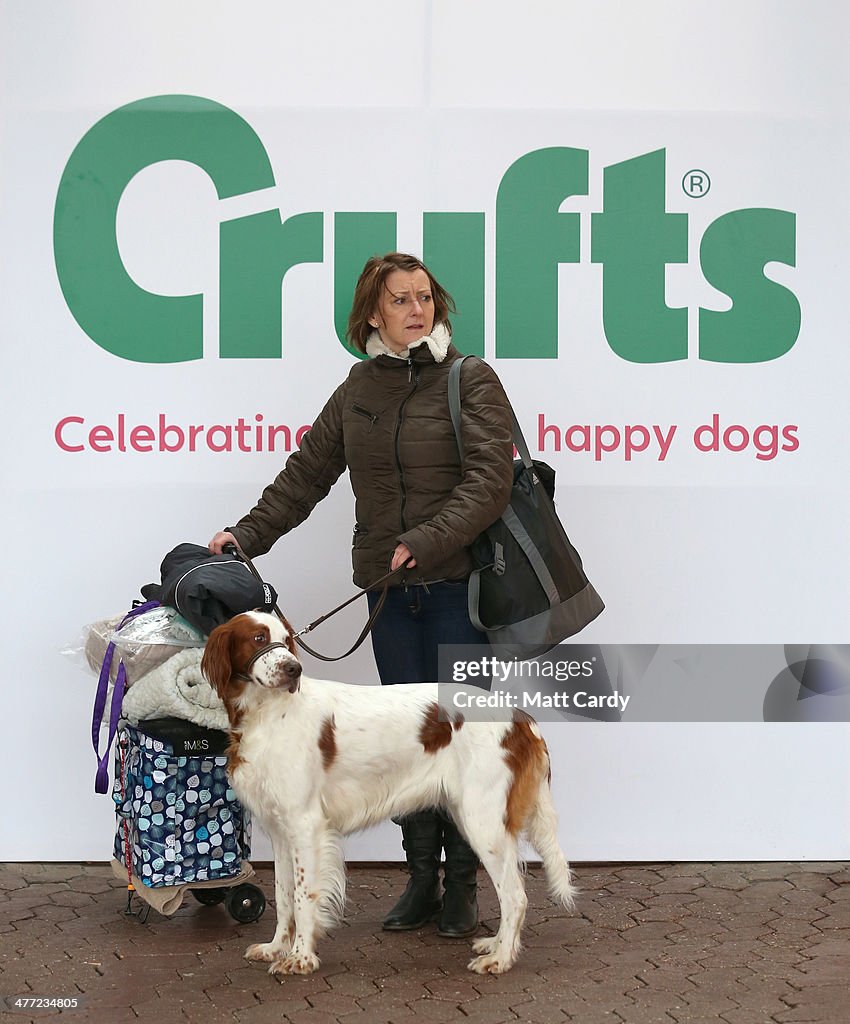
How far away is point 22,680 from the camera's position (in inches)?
216

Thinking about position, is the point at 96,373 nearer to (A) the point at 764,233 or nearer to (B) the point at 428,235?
(B) the point at 428,235

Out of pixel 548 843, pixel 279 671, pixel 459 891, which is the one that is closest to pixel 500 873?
pixel 548 843

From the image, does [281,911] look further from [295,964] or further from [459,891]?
[459,891]

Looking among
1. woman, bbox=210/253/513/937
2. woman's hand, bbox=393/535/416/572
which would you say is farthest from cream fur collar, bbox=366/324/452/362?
woman's hand, bbox=393/535/416/572

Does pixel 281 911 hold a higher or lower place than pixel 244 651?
lower

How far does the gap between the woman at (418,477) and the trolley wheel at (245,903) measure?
1.56 feet

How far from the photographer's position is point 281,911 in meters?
4.32

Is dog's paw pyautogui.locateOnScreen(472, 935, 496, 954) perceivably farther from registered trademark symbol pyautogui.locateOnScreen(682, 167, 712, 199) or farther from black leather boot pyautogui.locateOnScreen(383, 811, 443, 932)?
registered trademark symbol pyautogui.locateOnScreen(682, 167, 712, 199)

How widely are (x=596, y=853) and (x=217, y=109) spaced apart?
3496 mm

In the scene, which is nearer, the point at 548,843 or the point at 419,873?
the point at 548,843

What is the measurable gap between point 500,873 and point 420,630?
35.1 inches

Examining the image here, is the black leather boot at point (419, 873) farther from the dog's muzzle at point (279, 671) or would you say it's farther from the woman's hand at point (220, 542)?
the woman's hand at point (220, 542)

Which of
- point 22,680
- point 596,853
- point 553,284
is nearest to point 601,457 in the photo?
point 553,284

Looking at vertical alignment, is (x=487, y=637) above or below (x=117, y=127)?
below
